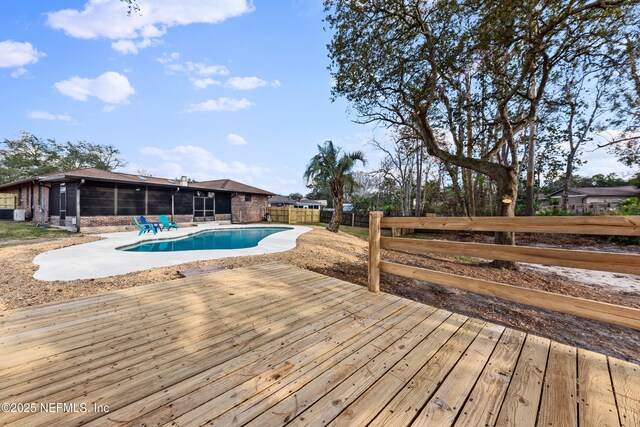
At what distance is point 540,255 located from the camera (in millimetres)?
2191

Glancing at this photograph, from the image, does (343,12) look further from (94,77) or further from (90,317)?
(94,77)

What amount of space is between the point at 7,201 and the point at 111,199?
10.3 m

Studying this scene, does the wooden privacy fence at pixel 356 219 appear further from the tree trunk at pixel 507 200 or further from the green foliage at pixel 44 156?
the green foliage at pixel 44 156

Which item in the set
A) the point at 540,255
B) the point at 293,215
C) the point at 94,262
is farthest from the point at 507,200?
the point at 293,215

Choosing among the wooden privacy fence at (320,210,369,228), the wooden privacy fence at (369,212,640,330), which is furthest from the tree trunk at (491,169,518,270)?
the wooden privacy fence at (320,210,369,228)

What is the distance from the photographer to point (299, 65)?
1077 centimetres

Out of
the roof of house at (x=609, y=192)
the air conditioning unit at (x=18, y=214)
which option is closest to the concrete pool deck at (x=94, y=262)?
the air conditioning unit at (x=18, y=214)

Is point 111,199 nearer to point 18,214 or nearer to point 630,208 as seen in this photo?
point 18,214

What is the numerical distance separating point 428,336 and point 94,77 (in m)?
20.0

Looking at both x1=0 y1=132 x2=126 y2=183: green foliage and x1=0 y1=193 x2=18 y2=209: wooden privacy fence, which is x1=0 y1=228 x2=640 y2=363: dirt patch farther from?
x1=0 y1=132 x2=126 y2=183: green foliage

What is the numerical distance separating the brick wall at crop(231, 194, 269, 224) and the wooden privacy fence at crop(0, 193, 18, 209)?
13593mm

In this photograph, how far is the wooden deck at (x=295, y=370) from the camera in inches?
51.4

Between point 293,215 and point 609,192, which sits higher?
point 609,192

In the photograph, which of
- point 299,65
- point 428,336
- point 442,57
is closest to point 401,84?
point 442,57
